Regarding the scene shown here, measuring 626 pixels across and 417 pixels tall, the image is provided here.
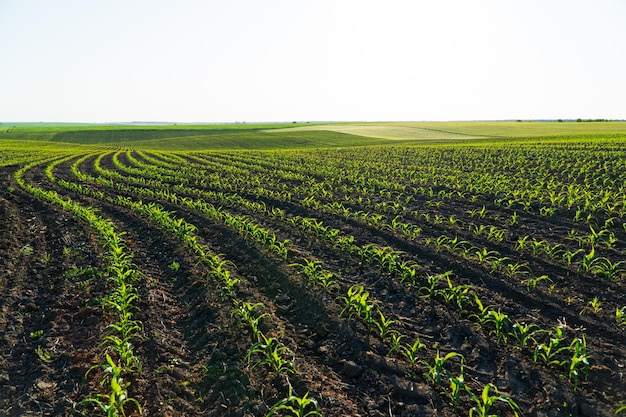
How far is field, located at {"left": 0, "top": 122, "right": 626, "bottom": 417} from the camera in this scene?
4594mm

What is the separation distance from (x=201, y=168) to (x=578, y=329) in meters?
22.9

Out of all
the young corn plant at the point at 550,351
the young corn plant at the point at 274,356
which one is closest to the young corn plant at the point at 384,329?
the young corn plant at the point at 274,356

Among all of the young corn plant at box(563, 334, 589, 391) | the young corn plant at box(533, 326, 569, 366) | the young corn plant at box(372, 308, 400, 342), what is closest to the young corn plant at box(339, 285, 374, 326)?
the young corn plant at box(372, 308, 400, 342)

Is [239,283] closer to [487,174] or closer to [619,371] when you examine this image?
[619,371]

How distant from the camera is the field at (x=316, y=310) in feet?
15.1

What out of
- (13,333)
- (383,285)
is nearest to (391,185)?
(383,285)

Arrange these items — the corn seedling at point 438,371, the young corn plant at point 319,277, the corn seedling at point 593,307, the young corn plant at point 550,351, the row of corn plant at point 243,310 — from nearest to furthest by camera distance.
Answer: the row of corn plant at point 243,310, the corn seedling at point 438,371, the young corn plant at point 550,351, the corn seedling at point 593,307, the young corn plant at point 319,277

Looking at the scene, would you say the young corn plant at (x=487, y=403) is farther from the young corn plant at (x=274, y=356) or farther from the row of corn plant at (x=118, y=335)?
the row of corn plant at (x=118, y=335)

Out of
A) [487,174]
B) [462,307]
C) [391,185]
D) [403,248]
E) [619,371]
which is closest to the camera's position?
[619,371]

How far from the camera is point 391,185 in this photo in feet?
58.0

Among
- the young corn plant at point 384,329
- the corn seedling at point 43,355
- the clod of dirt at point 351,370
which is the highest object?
the young corn plant at point 384,329

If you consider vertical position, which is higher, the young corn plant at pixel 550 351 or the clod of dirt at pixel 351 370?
the young corn plant at pixel 550 351

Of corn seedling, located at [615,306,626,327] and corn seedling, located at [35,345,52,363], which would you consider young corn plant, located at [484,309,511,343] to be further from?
corn seedling, located at [35,345,52,363]

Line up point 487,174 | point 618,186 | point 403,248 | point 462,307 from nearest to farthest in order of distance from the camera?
point 462,307 < point 403,248 < point 618,186 < point 487,174
